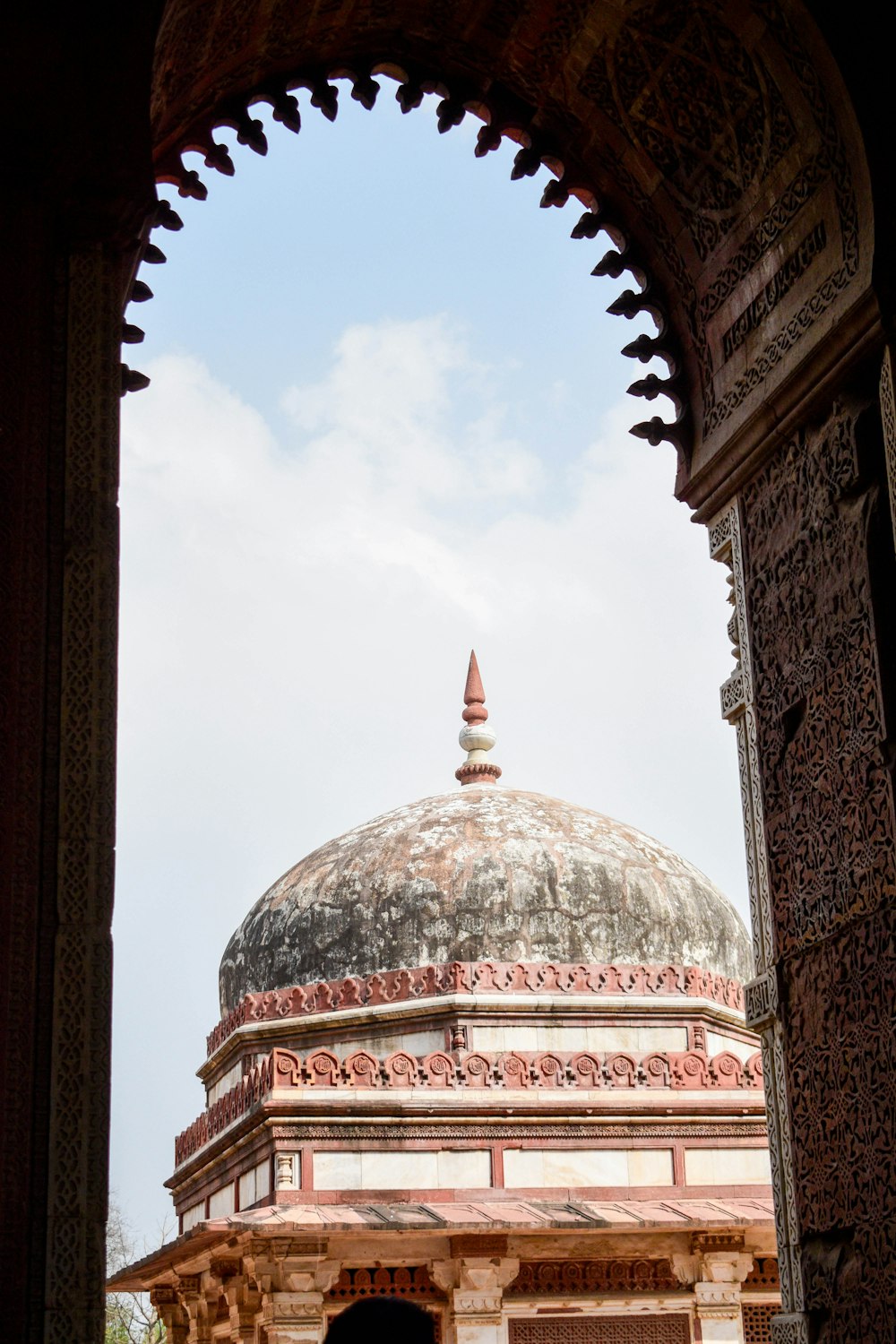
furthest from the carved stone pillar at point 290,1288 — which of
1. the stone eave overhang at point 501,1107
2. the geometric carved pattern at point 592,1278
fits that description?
the geometric carved pattern at point 592,1278

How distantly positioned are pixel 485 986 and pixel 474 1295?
2.85 meters

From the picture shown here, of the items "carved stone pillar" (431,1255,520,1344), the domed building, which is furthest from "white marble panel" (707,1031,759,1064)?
"carved stone pillar" (431,1255,520,1344)

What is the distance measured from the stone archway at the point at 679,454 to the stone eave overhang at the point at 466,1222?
6.98 m

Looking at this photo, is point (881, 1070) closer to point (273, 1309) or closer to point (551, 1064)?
point (273, 1309)

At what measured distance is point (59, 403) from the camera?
14.8ft

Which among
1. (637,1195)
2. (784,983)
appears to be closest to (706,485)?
(784,983)

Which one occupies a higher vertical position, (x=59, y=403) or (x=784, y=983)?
(x=59, y=403)

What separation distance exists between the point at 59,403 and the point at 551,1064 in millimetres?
10128

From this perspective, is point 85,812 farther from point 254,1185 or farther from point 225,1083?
point 225,1083

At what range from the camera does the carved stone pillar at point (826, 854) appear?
491 centimetres

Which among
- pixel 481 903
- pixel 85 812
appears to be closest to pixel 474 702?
pixel 481 903

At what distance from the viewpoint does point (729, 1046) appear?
1523 cm

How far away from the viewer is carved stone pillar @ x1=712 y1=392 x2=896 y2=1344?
193 inches

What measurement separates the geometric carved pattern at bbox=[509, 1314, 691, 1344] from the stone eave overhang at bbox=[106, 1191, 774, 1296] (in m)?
0.64
